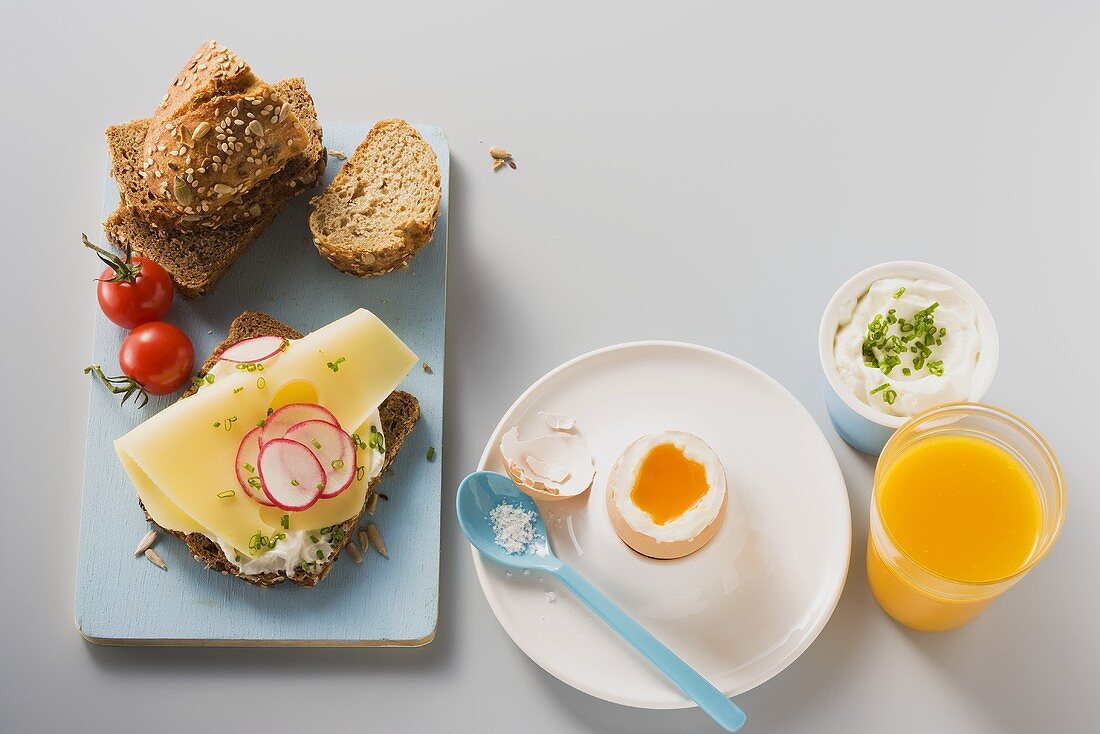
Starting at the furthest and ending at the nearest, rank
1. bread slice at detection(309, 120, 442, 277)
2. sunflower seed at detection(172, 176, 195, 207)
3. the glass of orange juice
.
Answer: bread slice at detection(309, 120, 442, 277) < sunflower seed at detection(172, 176, 195, 207) < the glass of orange juice

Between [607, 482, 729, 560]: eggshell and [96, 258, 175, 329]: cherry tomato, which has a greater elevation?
[96, 258, 175, 329]: cherry tomato

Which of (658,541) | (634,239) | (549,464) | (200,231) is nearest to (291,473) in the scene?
(549,464)

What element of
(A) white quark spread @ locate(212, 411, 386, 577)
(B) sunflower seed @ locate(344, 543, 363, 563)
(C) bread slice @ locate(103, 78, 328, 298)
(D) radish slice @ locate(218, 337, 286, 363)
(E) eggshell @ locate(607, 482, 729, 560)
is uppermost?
(C) bread slice @ locate(103, 78, 328, 298)

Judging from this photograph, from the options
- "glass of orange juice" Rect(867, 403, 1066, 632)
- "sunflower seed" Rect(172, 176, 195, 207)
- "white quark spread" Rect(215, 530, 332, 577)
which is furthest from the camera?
"sunflower seed" Rect(172, 176, 195, 207)

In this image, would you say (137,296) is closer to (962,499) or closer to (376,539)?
(376,539)

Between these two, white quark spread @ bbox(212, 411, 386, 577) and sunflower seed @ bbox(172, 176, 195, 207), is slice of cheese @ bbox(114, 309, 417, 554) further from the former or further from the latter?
sunflower seed @ bbox(172, 176, 195, 207)

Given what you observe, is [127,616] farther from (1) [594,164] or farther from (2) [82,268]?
(1) [594,164]

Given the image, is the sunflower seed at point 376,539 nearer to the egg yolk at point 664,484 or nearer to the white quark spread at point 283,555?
the white quark spread at point 283,555

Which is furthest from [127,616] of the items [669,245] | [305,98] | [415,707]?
[669,245]

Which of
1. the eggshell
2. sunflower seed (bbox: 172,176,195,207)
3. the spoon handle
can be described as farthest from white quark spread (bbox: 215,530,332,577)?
sunflower seed (bbox: 172,176,195,207)
